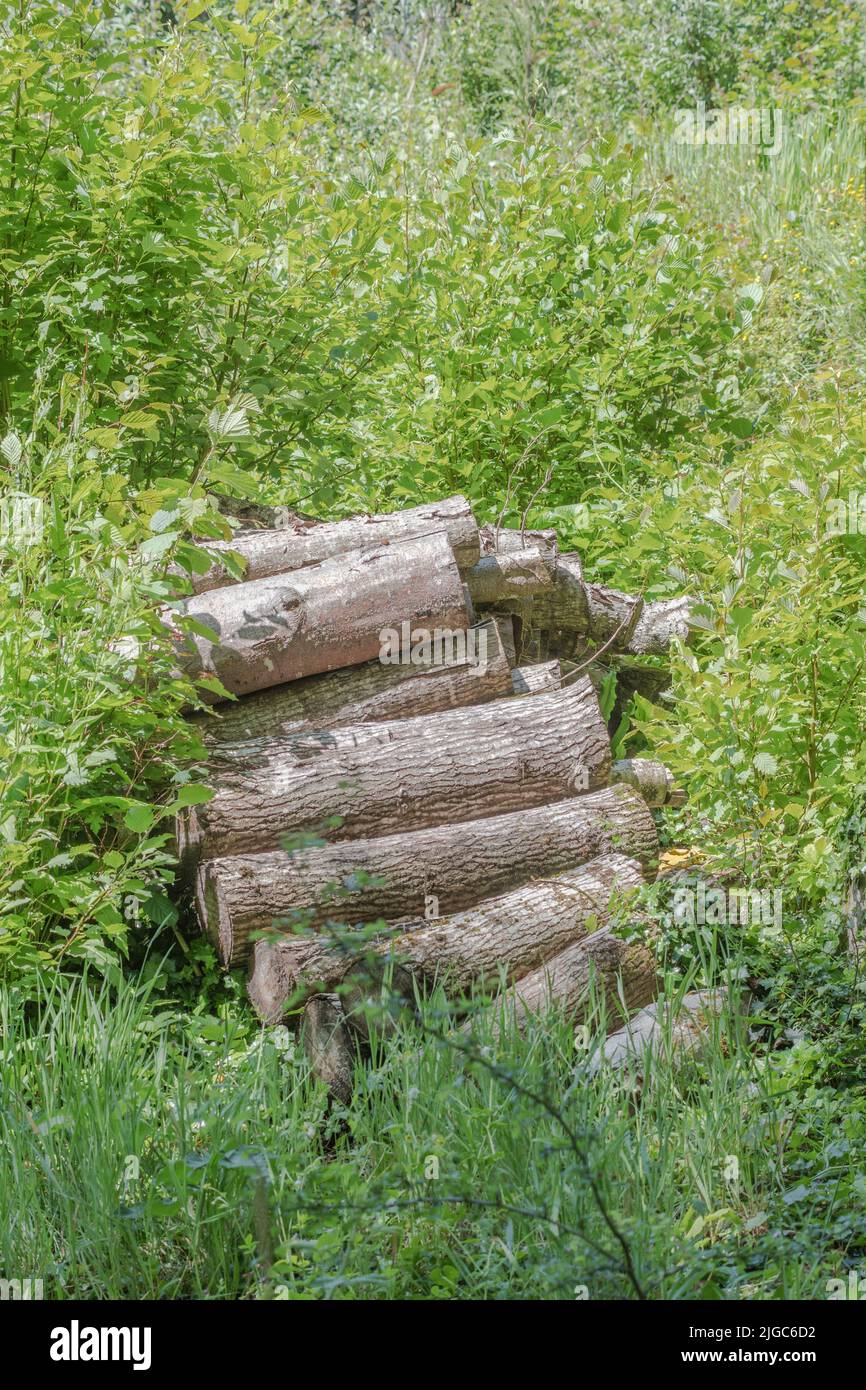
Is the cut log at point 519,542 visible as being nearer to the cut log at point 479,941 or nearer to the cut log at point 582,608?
the cut log at point 582,608

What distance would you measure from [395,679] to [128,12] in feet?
43.9

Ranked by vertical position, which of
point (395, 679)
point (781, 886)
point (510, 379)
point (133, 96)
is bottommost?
point (781, 886)

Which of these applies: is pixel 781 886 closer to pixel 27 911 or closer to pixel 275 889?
pixel 275 889

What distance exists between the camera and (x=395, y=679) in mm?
4781

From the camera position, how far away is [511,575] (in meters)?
5.05

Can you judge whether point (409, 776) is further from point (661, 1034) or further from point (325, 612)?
point (661, 1034)

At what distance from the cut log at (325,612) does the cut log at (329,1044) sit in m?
1.35

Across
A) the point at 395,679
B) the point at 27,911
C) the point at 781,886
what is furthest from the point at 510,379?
the point at 27,911

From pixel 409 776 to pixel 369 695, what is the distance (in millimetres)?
515

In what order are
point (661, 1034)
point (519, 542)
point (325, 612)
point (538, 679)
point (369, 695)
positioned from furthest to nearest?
point (519, 542) → point (538, 679) → point (369, 695) → point (325, 612) → point (661, 1034)

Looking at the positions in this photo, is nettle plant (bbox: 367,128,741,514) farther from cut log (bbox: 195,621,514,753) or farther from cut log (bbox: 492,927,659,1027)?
cut log (bbox: 492,927,659,1027)

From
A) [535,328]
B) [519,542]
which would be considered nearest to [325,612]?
[519,542]

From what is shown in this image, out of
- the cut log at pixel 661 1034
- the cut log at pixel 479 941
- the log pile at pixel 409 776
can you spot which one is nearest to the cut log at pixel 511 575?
the log pile at pixel 409 776

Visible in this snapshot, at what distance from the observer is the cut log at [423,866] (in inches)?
Result: 156
